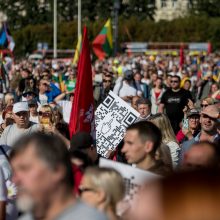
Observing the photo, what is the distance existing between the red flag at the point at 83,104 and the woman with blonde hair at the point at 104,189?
177 inches

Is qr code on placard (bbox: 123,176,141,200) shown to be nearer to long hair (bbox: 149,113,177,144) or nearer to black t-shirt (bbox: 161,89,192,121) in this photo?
long hair (bbox: 149,113,177,144)

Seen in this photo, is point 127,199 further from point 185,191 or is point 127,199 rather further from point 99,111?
point 99,111

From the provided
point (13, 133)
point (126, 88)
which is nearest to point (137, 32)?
point (126, 88)

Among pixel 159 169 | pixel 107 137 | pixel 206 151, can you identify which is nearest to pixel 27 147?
pixel 206 151

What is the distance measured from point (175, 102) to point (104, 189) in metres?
9.88

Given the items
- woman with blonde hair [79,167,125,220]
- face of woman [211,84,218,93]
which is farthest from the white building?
woman with blonde hair [79,167,125,220]

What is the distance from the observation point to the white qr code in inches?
355

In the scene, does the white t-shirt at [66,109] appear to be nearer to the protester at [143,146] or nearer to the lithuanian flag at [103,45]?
the protester at [143,146]

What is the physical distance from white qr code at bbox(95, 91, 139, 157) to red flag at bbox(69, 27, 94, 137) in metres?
0.39

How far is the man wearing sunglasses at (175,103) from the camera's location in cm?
1348

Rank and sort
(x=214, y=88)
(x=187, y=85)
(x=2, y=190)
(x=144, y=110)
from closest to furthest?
(x=2, y=190) < (x=144, y=110) < (x=187, y=85) < (x=214, y=88)

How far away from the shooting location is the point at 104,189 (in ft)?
12.9

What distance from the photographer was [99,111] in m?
9.66

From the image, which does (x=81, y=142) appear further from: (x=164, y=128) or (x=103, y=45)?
(x=103, y=45)
